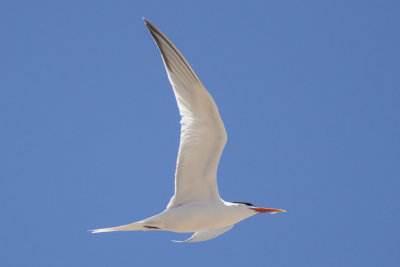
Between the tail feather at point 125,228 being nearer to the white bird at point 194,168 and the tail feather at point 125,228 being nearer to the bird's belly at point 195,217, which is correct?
the white bird at point 194,168

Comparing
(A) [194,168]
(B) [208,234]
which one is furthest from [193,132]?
(B) [208,234]

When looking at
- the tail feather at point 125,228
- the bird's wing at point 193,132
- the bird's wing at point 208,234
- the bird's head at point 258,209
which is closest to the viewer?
the bird's wing at point 193,132

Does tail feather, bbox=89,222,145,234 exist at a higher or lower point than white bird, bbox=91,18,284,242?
lower

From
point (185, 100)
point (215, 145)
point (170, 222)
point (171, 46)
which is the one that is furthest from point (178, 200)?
point (171, 46)

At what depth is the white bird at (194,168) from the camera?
6891 millimetres

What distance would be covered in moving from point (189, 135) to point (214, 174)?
741mm

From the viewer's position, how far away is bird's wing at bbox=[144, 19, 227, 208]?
6.82m

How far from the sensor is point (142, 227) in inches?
292

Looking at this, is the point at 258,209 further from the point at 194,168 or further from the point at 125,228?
the point at 125,228

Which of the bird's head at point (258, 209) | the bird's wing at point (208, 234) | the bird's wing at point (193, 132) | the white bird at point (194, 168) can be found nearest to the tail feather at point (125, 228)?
the white bird at point (194, 168)

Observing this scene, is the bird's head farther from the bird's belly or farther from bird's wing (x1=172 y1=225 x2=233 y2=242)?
bird's wing (x1=172 y1=225 x2=233 y2=242)

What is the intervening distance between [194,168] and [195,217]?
0.62m

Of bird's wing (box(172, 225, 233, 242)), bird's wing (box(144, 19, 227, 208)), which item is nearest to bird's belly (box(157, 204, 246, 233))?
bird's wing (box(144, 19, 227, 208))

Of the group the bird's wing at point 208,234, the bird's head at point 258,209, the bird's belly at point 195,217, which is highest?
the bird's head at point 258,209
